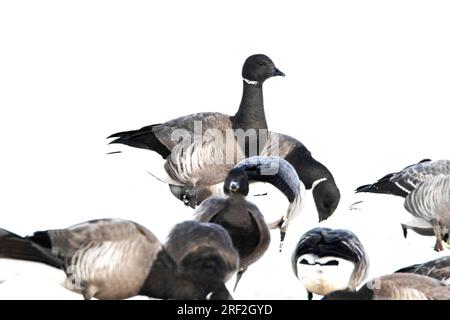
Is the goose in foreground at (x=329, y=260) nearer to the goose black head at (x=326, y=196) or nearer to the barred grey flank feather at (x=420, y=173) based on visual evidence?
the barred grey flank feather at (x=420, y=173)

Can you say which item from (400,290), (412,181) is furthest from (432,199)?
(400,290)

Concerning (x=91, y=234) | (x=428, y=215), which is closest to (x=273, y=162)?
(x=428, y=215)

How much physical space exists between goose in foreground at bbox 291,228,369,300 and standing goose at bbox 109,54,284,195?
292 cm

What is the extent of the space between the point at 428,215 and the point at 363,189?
882mm

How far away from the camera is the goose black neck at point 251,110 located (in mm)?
12156

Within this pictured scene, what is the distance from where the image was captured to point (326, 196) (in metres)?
11.8

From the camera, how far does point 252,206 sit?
939cm

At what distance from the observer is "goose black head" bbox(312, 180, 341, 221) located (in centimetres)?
1180

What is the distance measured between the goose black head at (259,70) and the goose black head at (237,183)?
3.03 m

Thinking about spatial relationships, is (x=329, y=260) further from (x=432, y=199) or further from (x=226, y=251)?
(x=432, y=199)

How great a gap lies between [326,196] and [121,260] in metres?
3.96

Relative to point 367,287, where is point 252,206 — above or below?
above

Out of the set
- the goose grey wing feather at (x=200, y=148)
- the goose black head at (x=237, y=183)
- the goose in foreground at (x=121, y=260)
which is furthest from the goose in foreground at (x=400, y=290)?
the goose grey wing feather at (x=200, y=148)
